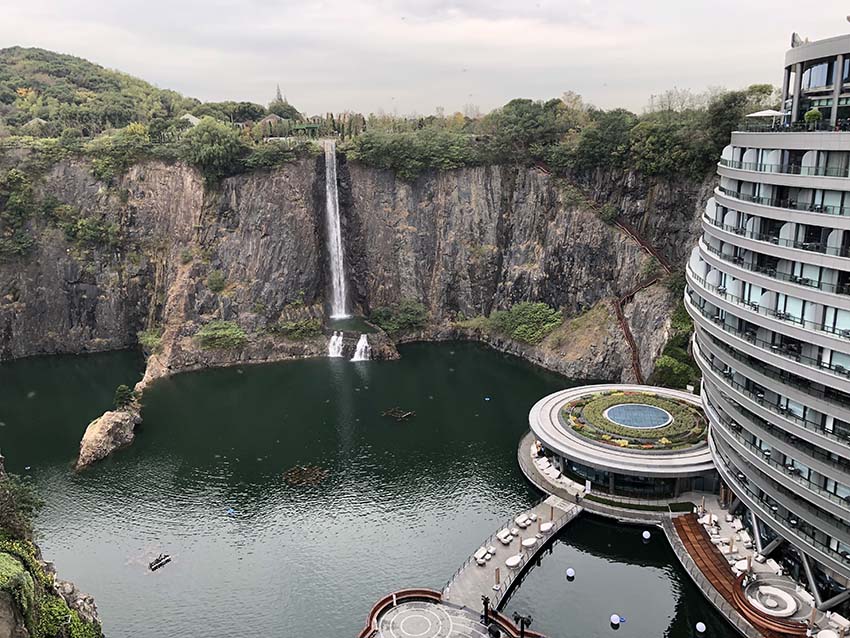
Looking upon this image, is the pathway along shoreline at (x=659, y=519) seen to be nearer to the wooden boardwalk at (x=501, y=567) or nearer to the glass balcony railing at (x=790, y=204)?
the wooden boardwalk at (x=501, y=567)

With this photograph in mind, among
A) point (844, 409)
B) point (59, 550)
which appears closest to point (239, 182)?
point (59, 550)

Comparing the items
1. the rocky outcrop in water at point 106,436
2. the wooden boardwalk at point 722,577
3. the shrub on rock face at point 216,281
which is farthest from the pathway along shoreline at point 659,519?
the shrub on rock face at point 216,281

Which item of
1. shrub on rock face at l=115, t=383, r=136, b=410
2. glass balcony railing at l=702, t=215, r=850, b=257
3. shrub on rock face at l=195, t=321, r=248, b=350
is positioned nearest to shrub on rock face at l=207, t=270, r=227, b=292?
shrub on rock face at l=195, t=321, r=248, b=350

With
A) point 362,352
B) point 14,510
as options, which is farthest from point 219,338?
point 14,510

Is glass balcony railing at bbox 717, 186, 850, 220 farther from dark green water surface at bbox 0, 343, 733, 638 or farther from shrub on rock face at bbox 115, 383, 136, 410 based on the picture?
shrub on rock face at bbox 115, 383, 136, 410

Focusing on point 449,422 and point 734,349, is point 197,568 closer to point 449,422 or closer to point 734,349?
point 449,422
